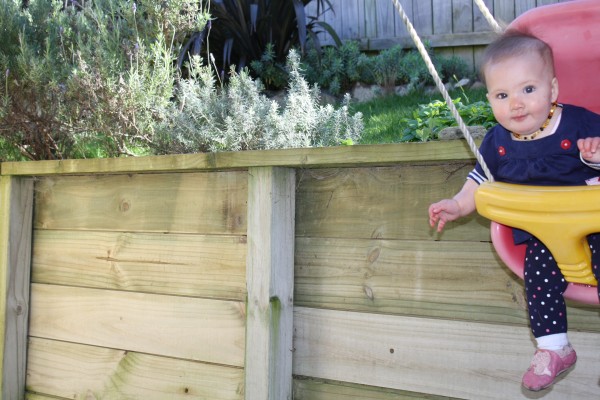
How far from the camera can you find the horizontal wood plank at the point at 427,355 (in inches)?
62.4

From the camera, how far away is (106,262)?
2395 mm

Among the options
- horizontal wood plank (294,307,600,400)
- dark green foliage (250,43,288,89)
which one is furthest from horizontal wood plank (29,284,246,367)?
dark green foliage (250,43,288,89)

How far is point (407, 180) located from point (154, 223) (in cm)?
87

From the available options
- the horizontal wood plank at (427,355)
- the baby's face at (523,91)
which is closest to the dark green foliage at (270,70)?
the horizontal wood plank at (427,355)

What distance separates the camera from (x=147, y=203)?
2.32 m

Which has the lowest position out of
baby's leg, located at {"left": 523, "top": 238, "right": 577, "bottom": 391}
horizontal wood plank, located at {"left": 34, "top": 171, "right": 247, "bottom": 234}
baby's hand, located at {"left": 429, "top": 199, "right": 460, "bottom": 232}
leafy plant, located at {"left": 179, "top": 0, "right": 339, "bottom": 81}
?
baby's leg, located at {"left": 523, "top": 238, "right": 577, "bottom": 391}

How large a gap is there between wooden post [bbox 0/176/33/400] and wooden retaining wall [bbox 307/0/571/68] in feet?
11.5

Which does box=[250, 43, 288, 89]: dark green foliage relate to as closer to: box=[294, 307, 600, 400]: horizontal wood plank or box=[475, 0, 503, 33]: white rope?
box=[294, 307, 600, 400]: horizontal wood plank

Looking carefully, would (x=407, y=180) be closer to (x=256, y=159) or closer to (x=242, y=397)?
(x=256, y=159)

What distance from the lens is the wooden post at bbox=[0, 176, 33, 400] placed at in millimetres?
2531

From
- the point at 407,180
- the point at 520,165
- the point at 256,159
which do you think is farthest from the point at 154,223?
the point at 520,165

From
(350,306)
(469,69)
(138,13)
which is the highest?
(469,69)

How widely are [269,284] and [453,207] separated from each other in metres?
0.69

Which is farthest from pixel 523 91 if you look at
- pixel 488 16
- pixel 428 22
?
pixel 428 22
